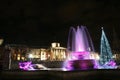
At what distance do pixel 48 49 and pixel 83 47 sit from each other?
73122 mm

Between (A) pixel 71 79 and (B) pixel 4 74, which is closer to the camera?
(A) pixel 71 79

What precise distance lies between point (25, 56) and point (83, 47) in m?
65.3

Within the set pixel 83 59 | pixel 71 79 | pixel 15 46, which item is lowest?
pixel 71 79

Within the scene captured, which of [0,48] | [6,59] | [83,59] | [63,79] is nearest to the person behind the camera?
[63,79]

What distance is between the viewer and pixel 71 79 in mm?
20297

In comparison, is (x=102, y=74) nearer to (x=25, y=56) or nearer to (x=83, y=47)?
(x=83, y=47)

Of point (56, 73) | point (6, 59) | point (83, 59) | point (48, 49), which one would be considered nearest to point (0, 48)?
point (6, 59)

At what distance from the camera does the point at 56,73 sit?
21156mm

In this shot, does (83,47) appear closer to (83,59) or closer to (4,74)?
(83,59)

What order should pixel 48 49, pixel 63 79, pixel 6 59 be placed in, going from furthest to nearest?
pixel 48 49
pixel 6 59
pixel 63 79

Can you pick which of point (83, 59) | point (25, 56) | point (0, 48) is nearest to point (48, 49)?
point (25, 56)

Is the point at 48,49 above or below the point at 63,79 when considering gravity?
above

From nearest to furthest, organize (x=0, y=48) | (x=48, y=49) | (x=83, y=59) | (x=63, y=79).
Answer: (x=63, y=79) < (x=83, y=59) < (x=0, y=48) < (x=48, y=49)

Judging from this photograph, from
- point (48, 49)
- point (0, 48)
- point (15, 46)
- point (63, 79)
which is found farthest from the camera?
point (48, 49)
